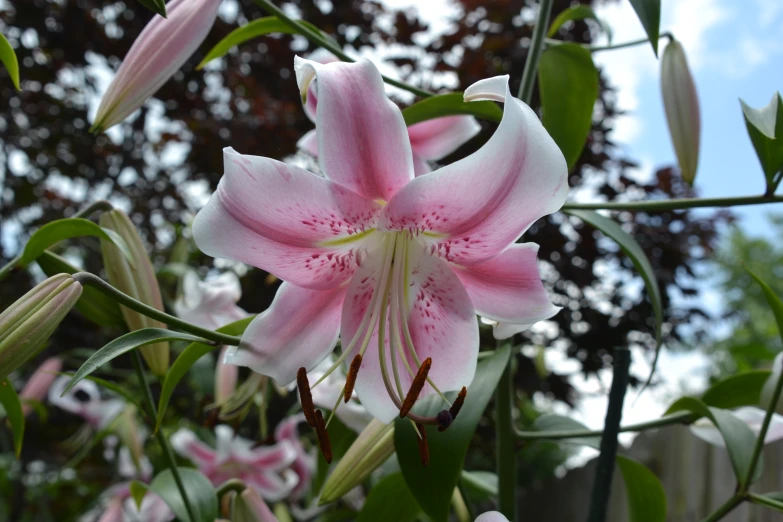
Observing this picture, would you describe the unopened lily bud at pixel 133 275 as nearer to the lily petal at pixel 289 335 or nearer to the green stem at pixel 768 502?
the lily petal at pixel 289 335

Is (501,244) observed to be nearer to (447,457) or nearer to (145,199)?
(447,457)

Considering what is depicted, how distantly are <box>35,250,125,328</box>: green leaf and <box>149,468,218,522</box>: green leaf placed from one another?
16 centimetres

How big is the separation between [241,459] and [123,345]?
92 cm

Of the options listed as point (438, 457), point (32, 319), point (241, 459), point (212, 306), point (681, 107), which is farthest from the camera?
point (241, 459)

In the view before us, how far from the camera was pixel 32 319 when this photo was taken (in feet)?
1.41

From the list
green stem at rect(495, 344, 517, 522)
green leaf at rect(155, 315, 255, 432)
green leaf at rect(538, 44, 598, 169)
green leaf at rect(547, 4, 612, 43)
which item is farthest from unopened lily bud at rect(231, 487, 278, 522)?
green leaf at rect(547, 4, 612, 43)

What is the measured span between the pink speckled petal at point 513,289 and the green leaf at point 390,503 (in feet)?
0.90

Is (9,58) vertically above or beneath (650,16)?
beneath

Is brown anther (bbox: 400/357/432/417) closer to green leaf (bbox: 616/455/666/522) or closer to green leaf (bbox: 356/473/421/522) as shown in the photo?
green leaf (bbox: 356/473/421/522)

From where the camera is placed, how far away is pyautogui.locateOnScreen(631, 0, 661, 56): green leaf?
0.56 metres

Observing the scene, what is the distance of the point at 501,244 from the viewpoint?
1.60ft

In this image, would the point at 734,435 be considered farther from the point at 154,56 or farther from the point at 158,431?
the point at 154,56

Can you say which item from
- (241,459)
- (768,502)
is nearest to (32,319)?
(768,502)

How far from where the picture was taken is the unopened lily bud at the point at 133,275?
60 centimetres
